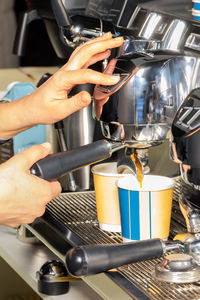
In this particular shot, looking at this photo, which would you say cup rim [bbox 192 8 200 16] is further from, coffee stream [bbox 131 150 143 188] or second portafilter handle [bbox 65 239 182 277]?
second portafilter handle [bbox 65 239 182 277]

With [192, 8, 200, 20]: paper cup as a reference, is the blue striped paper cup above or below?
above

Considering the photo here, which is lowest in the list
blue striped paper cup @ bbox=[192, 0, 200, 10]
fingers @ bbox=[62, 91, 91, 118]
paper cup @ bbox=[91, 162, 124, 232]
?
paper cup @ bbox=[91, 162, 124, 232]

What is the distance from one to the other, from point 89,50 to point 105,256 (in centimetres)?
35

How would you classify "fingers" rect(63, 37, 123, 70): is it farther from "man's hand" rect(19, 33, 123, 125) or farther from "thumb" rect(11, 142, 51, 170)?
"thumb" rect(11, 142, 51, 170)

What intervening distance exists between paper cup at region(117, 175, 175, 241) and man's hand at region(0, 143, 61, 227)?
106mm

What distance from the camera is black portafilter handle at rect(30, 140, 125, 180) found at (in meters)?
0.79

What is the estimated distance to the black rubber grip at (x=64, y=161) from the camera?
0.79 m

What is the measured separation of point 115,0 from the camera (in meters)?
1.02

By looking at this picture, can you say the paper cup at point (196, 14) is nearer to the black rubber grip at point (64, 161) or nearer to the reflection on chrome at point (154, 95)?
the reflection on chrome at point (154, 95)

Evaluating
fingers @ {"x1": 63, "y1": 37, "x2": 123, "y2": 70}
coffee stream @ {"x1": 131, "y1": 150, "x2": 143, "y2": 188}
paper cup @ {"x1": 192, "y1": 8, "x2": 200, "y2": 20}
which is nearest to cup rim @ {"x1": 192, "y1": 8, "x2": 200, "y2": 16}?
paper cup @ {"x1": 192, "y1": 8, "x2": 200, "y2": 20}

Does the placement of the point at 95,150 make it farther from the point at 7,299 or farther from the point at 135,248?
the point at 7,299

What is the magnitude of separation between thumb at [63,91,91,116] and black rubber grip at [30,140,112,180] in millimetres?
90

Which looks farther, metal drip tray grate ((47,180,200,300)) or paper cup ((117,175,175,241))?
paper cup ((117,175,175,241))

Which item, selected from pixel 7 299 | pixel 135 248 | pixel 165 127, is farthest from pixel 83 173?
pixel 135 248
